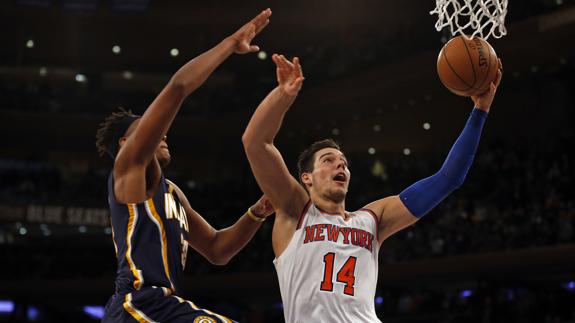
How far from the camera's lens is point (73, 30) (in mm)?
22672

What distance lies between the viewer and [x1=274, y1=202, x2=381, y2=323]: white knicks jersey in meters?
4.08

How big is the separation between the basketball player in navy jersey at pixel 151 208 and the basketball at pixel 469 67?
1385 mm

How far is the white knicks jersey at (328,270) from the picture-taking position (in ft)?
13.4

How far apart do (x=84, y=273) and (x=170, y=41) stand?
8.09 m

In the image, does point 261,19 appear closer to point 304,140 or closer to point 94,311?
point 94,311

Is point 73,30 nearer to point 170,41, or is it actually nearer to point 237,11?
point 170,41

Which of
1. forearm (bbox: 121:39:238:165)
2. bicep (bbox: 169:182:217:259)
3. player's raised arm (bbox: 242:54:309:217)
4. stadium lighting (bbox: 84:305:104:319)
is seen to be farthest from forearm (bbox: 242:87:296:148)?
stadium lighting (bbox: 84:305:104:319)

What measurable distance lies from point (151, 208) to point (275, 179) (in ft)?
2.21

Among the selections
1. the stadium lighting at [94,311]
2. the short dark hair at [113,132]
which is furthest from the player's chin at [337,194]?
the stadium lighting at [94,311]

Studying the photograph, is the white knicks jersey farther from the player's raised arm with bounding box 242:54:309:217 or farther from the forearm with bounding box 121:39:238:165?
the forearm with bounding box 121:39:238:165

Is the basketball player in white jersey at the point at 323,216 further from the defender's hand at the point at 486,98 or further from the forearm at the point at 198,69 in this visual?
the forearm at the point at 198,69

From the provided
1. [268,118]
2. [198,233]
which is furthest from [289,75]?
[198,233]

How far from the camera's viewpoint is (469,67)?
15.3 ft

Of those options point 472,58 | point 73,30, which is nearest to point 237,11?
point 73,30
